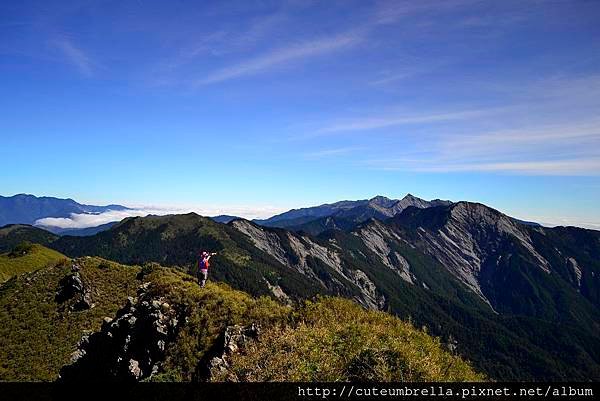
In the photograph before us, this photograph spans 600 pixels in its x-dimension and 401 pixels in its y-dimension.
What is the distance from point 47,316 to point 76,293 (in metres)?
3.84

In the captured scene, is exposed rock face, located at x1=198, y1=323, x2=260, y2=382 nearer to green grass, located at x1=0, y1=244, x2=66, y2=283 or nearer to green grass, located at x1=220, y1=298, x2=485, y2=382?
green grass, located at x1=220, y1=298, x2=485, y2=382

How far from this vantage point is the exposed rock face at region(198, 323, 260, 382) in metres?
17.7

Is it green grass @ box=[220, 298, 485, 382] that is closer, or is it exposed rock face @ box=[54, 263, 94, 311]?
green grass @ box=[220, 298, 485, 382]

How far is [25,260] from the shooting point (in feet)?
292

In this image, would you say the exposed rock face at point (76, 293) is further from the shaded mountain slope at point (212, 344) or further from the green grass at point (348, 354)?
the green grass at point (348, 354)

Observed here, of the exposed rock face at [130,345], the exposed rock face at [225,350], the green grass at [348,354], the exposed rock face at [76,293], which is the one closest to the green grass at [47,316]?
the exposed rock face at [76,293]

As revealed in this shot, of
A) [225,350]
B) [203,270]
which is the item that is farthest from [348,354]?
[203,270]

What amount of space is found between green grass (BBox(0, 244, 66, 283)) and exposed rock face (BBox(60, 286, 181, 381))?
5469cm

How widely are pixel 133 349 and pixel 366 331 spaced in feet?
53.1

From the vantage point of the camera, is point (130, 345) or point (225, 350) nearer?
point (225, 350)

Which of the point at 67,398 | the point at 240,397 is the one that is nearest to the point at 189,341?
the point at 240,397

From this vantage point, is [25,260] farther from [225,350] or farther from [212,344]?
[225,350]

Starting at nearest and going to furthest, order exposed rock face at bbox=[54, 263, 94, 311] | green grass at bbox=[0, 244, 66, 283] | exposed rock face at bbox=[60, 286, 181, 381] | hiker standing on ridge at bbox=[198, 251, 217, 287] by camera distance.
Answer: exposed rock face at bbox=[60, 286, 181, 381], hiker standing on ridge at bbox=[198, 251, 217, 287], exposed rock face at bbox=[54, 263, 94, 311], green grass at bbox=[0, 244, 66, 283]

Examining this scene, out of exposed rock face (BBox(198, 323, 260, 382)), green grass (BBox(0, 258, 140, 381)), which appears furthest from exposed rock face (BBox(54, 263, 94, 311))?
exposed rock face (BBox(198, 323, 260, 382))
